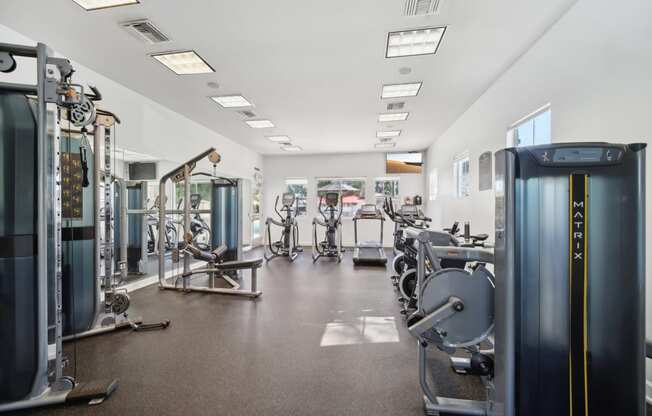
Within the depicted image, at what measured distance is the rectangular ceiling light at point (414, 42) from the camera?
286cm

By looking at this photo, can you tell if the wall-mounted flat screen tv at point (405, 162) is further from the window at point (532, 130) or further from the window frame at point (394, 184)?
the window at point (532, 130)

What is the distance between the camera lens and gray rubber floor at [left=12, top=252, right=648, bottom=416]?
1816 mm

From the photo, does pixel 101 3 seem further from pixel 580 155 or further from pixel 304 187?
pixel 304 187

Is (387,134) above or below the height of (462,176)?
above

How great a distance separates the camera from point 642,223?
1.31 meters

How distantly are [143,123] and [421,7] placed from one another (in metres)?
4.34

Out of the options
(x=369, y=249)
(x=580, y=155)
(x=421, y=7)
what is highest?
(x=421, y=7)

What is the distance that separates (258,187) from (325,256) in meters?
3.52

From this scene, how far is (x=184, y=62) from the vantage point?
11.5 ft

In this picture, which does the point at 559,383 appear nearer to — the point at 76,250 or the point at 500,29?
the point at 500,29

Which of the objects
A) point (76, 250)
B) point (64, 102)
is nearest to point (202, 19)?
point (64, 102)

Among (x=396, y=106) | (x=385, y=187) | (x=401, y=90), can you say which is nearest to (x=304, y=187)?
(x=385, y=187)

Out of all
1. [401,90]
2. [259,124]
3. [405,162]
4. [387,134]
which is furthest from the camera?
[405,162]

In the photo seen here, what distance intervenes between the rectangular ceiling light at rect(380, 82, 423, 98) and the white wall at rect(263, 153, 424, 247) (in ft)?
15.4
